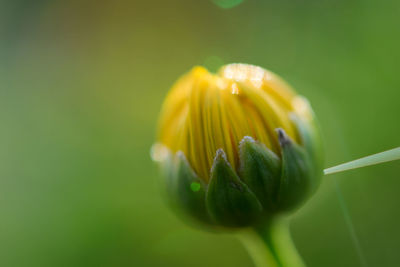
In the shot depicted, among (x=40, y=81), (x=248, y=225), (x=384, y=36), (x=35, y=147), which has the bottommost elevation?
(x=248, y=225)

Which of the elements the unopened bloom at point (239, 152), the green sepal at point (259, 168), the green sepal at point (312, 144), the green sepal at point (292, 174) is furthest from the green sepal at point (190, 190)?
the green sepal at point (312, 144)

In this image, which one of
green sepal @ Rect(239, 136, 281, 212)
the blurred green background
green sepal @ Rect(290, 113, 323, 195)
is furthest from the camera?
the blurred green background

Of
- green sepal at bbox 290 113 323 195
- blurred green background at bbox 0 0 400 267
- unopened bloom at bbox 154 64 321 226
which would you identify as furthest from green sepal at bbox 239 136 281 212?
blurred green background at bbox 0 0 400 267

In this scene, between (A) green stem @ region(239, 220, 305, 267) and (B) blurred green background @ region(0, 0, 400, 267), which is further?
(B) blurred green background @ region(0, 0, 400, 267)

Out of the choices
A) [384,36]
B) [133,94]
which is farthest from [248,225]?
[133,94]

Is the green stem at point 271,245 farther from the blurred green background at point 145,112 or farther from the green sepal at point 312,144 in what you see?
the blurred green background at point 145,112

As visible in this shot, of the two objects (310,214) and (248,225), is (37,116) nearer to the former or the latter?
(310,214)

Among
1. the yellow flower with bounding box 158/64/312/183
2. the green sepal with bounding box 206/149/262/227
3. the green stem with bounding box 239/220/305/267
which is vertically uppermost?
the yellow flower with bounding box 158/64/312/183

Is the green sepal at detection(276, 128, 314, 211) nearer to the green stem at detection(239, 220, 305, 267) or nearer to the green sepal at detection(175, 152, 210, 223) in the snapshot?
the green stem at detection(239, 220, 305, 267)
